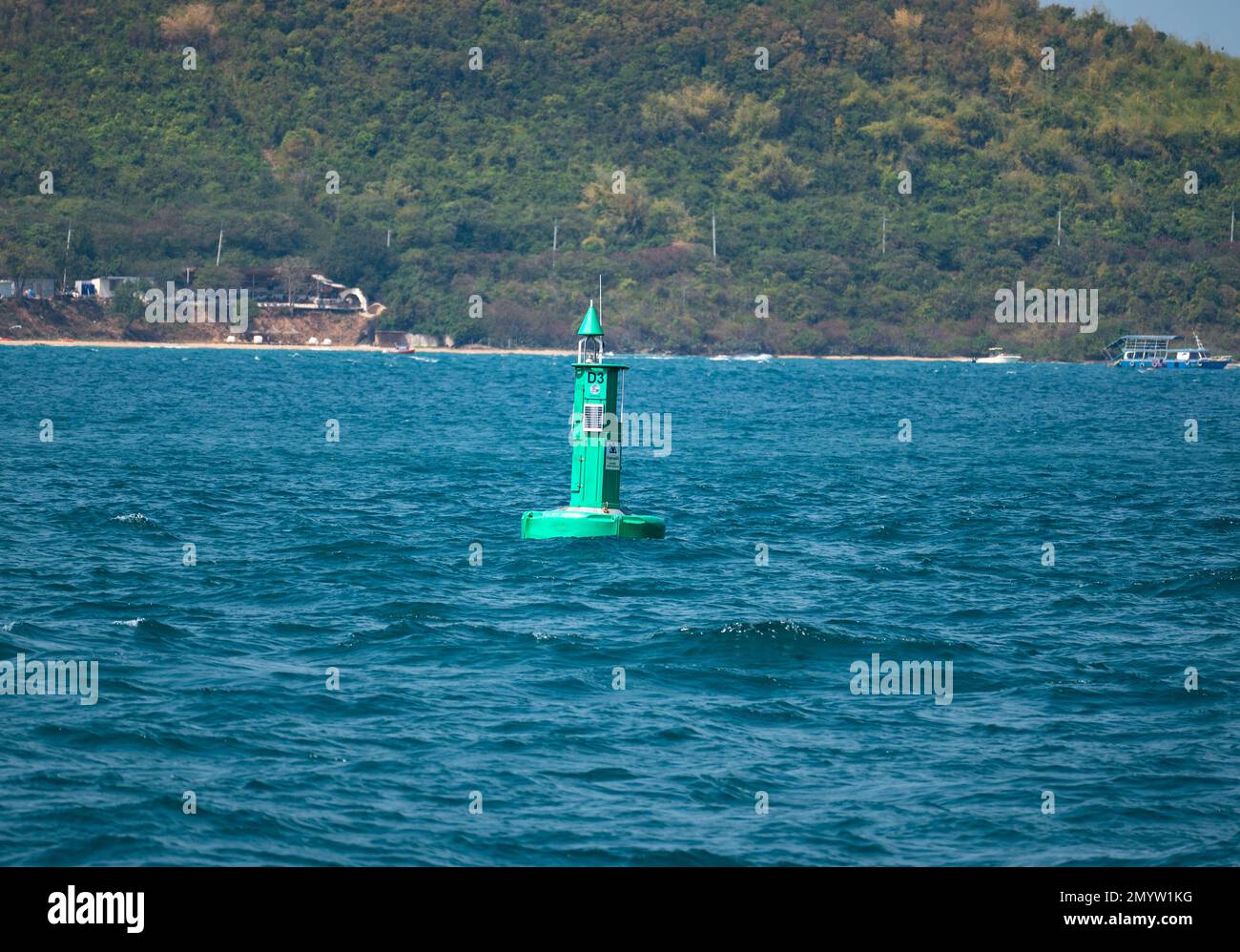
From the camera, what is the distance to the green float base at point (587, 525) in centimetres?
3166

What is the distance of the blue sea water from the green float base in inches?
15.3

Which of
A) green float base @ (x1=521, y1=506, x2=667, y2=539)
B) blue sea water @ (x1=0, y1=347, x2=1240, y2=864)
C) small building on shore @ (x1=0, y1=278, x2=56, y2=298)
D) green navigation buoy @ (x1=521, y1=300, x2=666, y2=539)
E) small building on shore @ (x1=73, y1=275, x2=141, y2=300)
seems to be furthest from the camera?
small building on shore @ (x1=73, y1=275, x2=141, y2=300)

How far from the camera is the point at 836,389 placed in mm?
121062

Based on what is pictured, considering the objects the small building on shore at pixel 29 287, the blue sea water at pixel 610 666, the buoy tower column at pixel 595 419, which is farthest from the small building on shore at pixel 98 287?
the buoy tower column at pixel 595 419

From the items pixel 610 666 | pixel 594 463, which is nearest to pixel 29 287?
pixel 594 463

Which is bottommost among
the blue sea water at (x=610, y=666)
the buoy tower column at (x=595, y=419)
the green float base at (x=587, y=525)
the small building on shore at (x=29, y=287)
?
the blue sea water at (x=610, y=666)

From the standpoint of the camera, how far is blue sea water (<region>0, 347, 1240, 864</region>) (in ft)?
52.3

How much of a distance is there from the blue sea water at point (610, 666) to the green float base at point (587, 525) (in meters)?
0.39

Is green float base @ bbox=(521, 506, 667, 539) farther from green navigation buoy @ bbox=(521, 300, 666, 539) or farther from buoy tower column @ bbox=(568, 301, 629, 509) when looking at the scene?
buoy tower column @ bbox=(568, 301, 629, 509)

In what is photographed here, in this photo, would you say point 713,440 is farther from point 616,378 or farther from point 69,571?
point 69,571

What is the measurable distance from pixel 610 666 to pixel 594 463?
29.2 ft

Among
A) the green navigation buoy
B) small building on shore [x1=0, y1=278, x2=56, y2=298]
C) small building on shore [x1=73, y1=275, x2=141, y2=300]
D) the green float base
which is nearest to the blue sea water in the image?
the green float base

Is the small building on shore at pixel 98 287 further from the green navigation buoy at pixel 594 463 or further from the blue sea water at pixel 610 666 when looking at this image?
the green navigation buoy at pixel 594 463

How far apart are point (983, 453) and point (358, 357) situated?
395ft
